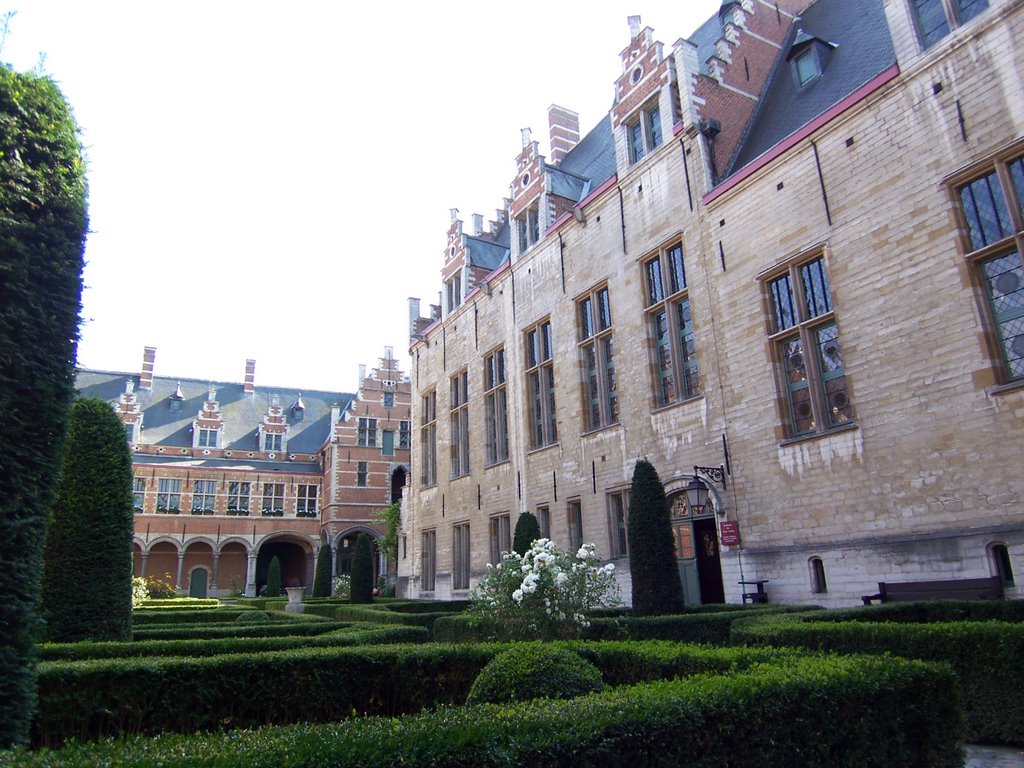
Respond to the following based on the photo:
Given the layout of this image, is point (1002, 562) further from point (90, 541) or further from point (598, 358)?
point (90, 541)

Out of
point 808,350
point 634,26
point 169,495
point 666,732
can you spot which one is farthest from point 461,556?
point 169,495

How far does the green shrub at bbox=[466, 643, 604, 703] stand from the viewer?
192 inches

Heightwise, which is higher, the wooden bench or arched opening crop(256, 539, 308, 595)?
arched opening crop(256, 539, 308, 595)

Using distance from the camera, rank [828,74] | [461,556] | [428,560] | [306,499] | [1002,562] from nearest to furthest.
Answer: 1. [1002,562]
2. [828,74]
3. [461,556]
4. [428,560]
5. [306,499]

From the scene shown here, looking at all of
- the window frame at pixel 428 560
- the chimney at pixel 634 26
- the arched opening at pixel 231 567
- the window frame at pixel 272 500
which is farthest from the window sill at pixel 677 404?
the arched opening at pixel 231 567

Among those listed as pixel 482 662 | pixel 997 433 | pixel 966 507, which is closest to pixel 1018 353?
pixel 997 433

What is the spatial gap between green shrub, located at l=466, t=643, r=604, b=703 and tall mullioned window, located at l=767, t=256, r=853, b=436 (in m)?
8.02

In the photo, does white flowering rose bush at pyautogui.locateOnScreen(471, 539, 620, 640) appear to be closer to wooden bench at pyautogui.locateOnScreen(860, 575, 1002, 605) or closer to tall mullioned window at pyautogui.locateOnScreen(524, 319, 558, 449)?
wooden bench at pyautogui.locateOnScreen(860, 575, 1002, 605)

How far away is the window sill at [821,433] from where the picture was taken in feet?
36.0

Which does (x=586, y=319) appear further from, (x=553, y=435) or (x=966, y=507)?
(x=966, y=507)

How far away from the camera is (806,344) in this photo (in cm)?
1195

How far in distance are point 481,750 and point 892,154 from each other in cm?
1132

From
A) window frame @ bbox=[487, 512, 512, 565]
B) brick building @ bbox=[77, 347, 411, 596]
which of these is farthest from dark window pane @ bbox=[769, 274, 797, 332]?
brick building @ bbox=[77, 347, 411, 596]

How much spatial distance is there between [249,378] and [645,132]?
37388mm
